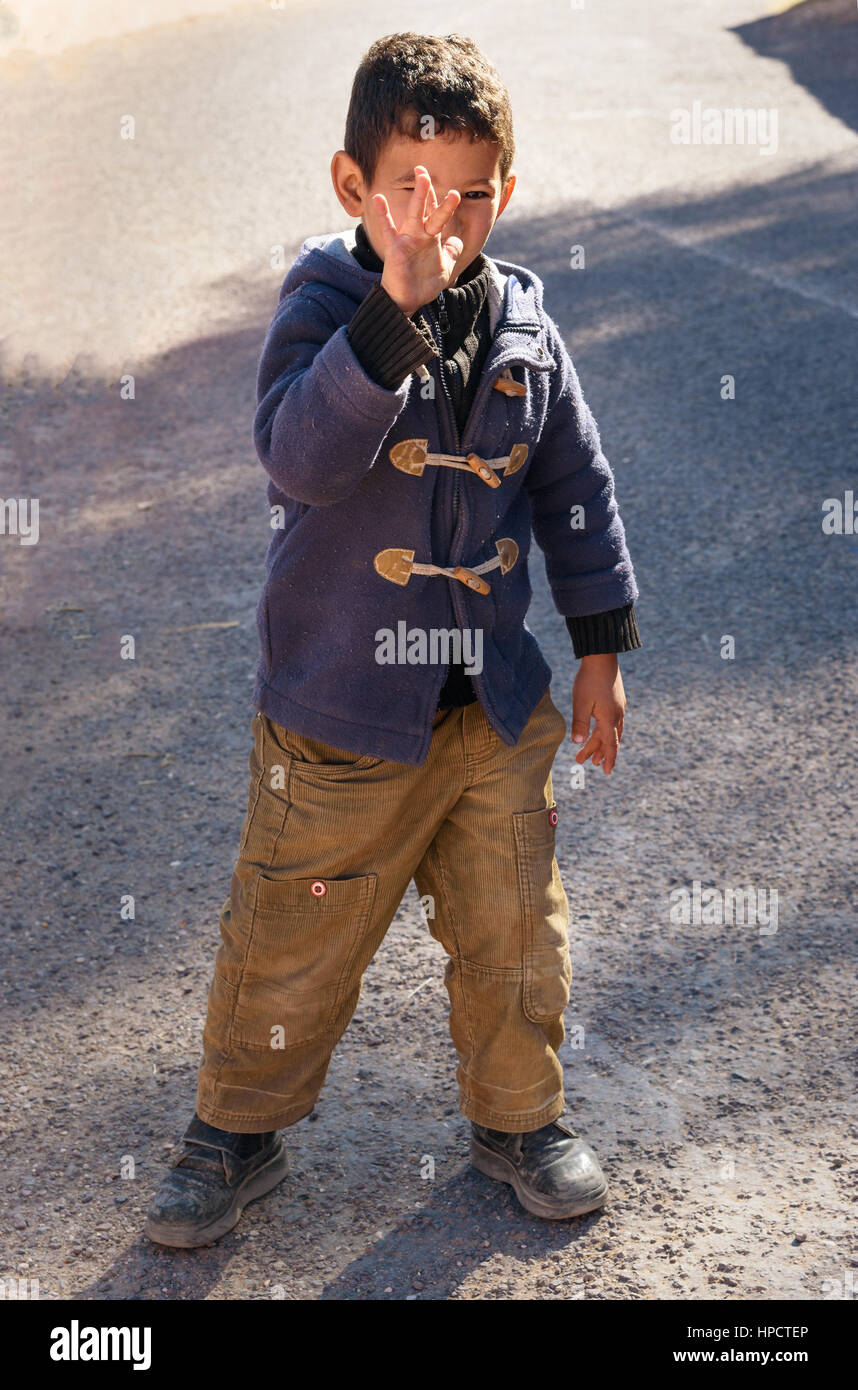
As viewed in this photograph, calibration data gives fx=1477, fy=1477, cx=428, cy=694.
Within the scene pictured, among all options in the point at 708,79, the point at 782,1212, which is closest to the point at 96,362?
the point at 782,1212

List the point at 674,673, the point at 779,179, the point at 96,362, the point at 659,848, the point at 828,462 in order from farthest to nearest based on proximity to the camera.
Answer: the point at 779,179, the point at 96,362, the point at 828,462, the point at 674,673, the point at 659,848

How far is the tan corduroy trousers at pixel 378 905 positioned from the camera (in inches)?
90.4

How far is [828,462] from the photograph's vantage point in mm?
5441

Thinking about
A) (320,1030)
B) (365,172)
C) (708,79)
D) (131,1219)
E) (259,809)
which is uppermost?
(708,79)

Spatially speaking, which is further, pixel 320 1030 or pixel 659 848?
pixel 659 848

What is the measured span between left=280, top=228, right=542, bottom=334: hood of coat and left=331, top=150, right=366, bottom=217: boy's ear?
0.04 m

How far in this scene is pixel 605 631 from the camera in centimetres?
256

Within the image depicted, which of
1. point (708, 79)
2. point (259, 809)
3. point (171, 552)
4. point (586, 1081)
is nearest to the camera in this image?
point (259, 809)

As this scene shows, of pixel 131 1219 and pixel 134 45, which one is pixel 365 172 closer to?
pixel 131 1219

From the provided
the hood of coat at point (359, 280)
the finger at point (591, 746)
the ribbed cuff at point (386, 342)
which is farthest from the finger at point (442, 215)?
the finger at point (591, 746)

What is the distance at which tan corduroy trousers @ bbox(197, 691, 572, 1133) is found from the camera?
2.30m

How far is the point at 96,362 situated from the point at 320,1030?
5049 mm

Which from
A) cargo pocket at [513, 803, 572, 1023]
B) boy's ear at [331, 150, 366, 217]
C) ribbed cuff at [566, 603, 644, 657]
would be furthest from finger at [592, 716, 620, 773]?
boy's ear at [331, 150, 366, 217]

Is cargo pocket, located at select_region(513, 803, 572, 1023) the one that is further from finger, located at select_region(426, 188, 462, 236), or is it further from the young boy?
finger, located at select_region(426, 188, 462, 236)
